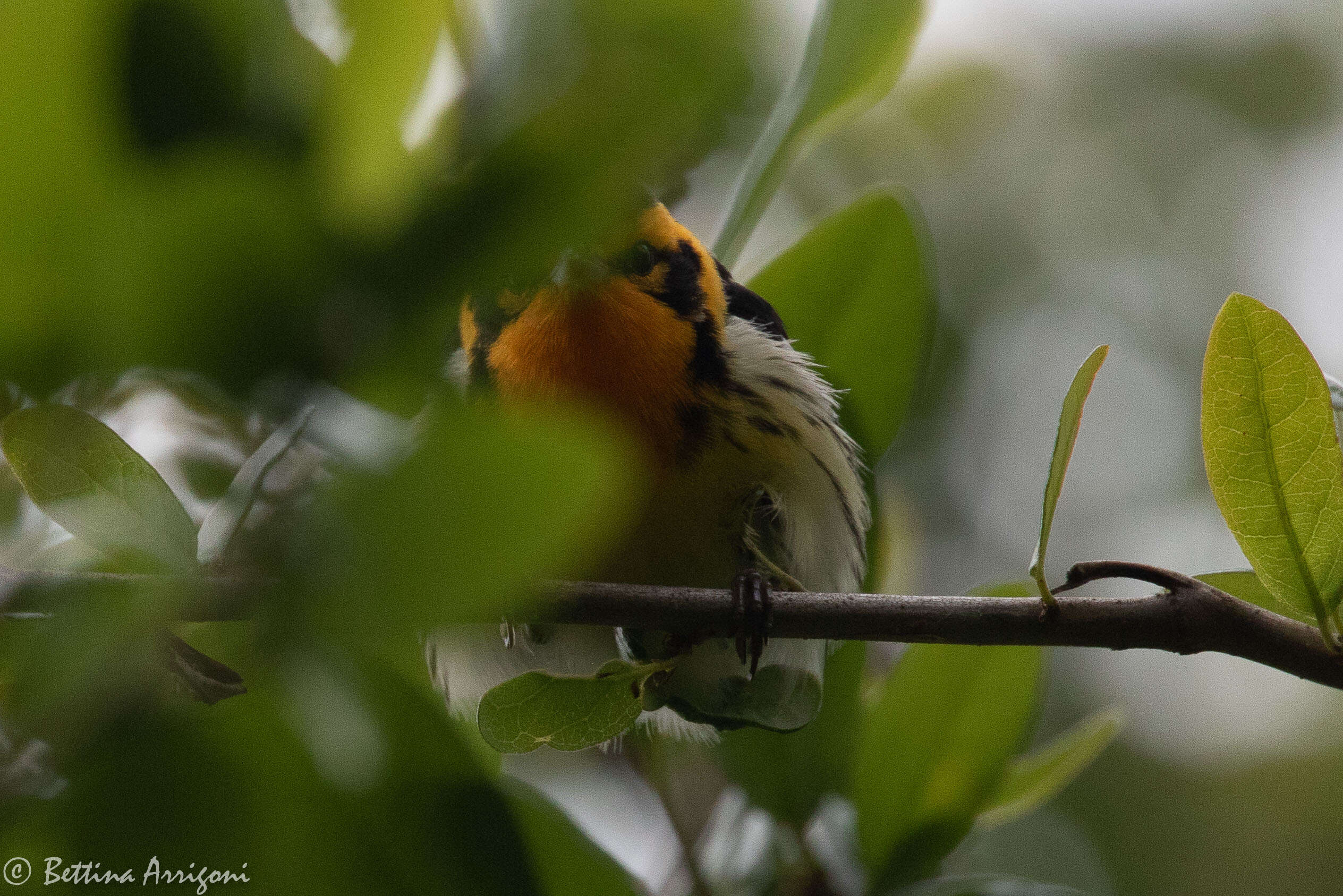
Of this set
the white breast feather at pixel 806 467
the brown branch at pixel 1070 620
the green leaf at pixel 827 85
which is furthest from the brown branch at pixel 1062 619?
the white breast feather at pixel 806 467

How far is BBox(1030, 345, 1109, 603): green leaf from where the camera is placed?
35.3 inches

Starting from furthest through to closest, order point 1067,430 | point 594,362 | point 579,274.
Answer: point 594,362
point 579,274
point 1067,430

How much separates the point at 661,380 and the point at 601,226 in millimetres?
1119

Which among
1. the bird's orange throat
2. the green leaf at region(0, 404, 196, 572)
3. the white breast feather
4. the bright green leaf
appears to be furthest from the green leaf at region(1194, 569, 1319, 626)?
the green leaf at region(0, 404, 196, 572)

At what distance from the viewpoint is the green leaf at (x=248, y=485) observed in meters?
0.62

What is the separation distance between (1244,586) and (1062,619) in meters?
0.24

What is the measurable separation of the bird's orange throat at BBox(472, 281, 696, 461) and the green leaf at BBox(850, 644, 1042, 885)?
0.47m

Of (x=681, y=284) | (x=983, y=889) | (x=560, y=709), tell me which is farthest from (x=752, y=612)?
(x=681, y=284)

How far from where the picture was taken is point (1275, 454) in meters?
0.96

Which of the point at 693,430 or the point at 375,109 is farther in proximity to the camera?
the point at 693,430

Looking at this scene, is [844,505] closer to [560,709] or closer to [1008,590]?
[1008,590]

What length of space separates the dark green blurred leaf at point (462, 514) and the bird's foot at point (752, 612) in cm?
59

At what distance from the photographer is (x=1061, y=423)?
917mm

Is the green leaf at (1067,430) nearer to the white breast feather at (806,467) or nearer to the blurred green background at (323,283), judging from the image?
the blurred green background at (323,283)
